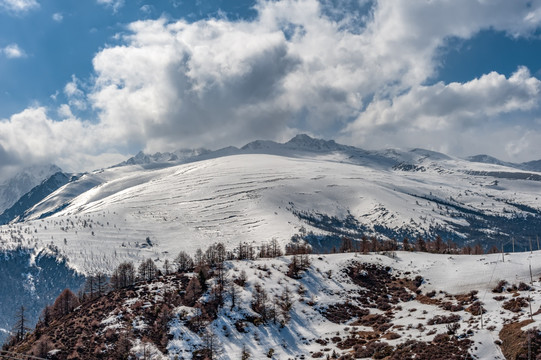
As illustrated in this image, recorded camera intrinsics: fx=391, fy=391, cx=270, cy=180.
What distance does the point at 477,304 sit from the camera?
293 ft

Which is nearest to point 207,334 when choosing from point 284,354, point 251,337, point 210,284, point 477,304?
point 251,337

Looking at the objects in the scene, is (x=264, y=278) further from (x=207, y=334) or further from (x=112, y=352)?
(x=112, y=352)

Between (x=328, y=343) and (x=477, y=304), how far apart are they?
35.3 m

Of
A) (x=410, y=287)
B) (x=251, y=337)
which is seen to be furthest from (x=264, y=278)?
(x=410, y=287)

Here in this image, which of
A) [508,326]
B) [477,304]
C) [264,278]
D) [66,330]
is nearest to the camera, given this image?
[508,326]

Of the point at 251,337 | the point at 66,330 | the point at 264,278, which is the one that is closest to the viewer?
the point at 251,337

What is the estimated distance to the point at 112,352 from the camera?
298ft

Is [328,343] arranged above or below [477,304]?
below

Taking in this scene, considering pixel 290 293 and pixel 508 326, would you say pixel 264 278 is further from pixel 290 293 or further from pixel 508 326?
pixel 508 326

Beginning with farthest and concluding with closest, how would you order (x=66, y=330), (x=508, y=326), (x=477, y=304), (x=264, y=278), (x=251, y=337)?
(x=264, y=278) < (x=66, y=330) < (x=251, y=337) < (x=477, y=304) < (x=508, y=326)

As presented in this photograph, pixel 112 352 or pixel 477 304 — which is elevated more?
pixel 477 304

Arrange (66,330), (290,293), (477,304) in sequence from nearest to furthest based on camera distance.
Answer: (477,304) → (66,330) → (290,293)

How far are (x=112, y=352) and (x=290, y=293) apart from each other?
167ft

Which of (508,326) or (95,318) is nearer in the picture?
(508,326)
